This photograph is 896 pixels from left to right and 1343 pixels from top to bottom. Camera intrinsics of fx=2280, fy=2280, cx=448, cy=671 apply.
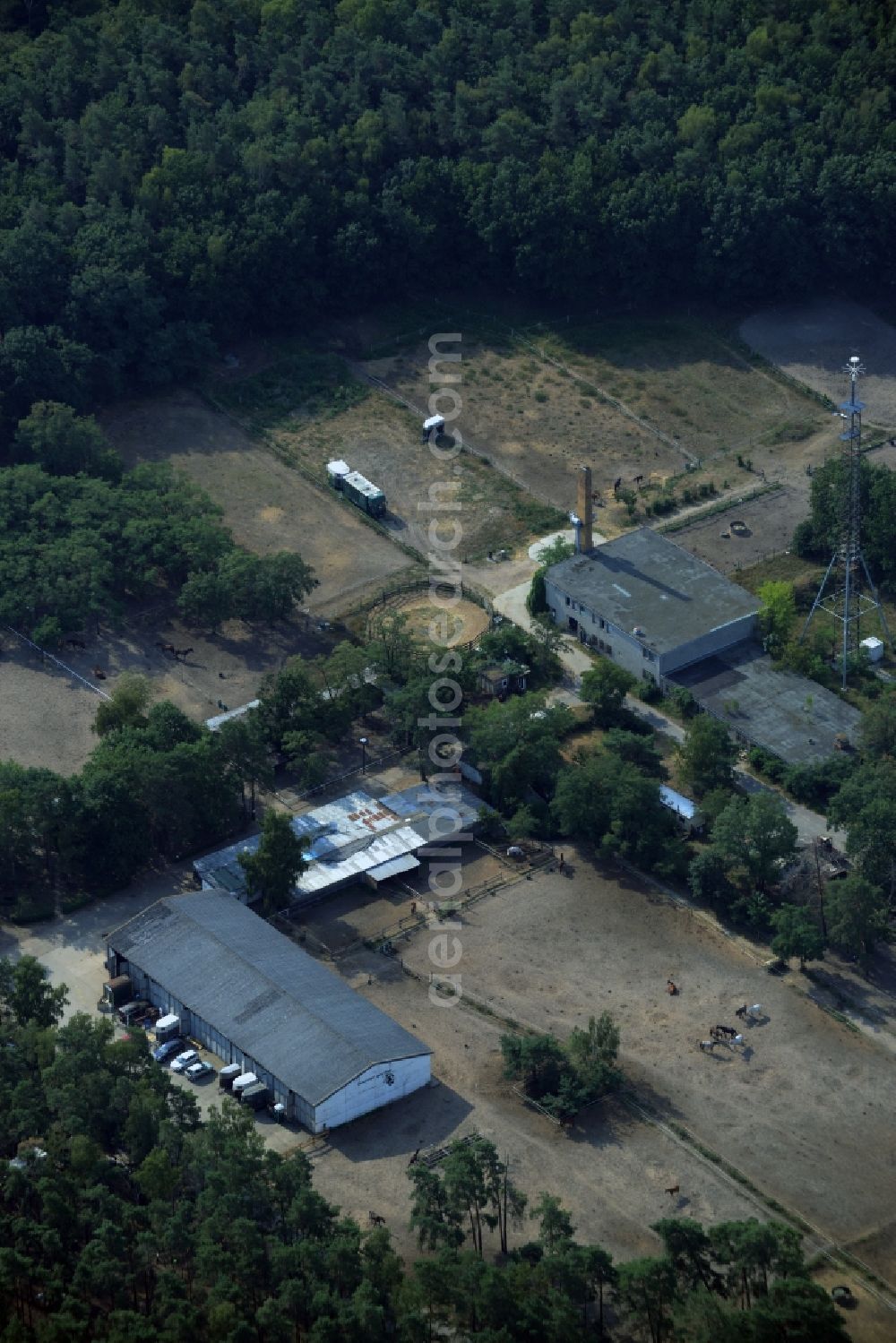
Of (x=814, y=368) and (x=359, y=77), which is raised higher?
(x=359, y=77)

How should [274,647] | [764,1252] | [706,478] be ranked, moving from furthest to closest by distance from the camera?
1. [706,478]
2. [274,647]
3. [764,1252]

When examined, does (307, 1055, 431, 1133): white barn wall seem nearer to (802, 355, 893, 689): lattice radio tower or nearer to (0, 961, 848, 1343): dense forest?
(0, 961, 848, 1343): dense forest

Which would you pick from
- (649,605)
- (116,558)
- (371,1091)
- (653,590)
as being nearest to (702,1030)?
(371,1091)

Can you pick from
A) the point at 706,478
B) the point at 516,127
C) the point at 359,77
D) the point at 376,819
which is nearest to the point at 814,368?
the point at 706,478

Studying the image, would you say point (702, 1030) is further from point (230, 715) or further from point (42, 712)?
point (42, 712)

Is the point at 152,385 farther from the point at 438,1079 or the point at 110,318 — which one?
the point at 438,1079

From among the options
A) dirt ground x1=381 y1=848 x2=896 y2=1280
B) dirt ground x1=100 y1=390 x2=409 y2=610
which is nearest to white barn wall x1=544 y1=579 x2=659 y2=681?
dirt ground x1=100 y1=390 x2=409 y2=610
